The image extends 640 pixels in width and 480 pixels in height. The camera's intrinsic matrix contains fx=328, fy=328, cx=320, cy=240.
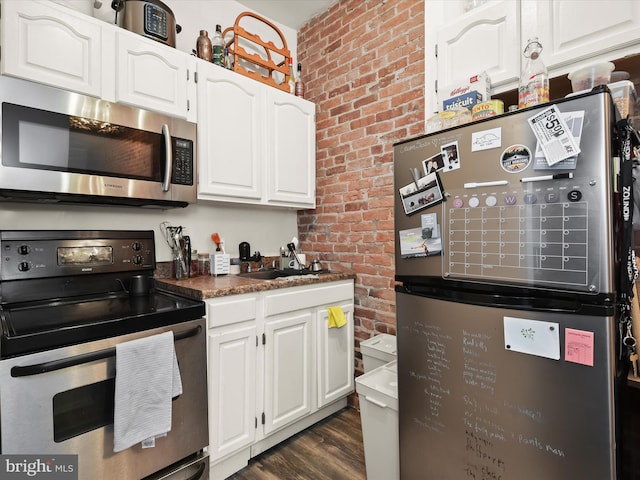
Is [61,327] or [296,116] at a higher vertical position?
[296,116]

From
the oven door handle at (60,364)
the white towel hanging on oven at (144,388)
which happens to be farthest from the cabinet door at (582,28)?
the oven door handle at (60,364)

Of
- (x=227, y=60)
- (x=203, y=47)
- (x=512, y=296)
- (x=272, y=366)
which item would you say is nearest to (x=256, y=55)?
(x=227, y=60)

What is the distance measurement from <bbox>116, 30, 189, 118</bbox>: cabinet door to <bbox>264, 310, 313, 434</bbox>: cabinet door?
1.31 metres

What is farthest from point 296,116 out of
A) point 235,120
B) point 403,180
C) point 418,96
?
point 403,180

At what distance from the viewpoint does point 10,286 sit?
57.8 inches

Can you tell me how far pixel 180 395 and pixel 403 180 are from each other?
132 cm

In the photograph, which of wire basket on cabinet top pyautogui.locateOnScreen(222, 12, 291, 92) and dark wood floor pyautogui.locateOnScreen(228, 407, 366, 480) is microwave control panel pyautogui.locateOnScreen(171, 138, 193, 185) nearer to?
wire basket on cabinet top pyautogui.locateOnScreen(222, 12, 291, 92)

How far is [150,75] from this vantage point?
1700 millimetres

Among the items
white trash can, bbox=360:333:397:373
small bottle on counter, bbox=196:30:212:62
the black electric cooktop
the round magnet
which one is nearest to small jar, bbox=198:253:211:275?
the black electric cooktop

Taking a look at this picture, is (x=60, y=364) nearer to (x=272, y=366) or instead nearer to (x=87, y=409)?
(x=87, y=409)

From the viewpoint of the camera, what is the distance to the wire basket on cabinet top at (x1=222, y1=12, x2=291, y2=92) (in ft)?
7.07

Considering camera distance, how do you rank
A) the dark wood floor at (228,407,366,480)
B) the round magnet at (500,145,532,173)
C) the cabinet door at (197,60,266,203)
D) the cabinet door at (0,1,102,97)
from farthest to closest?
the cabinet door at (197,60,266,203) → the dark wood floor at (228,407,366,480) → the cabinet door at (0,1,102,97) → the round magnet at (500,145,532,173)

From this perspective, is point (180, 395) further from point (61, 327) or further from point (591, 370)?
point (591, 370)

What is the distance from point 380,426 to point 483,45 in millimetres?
1768
